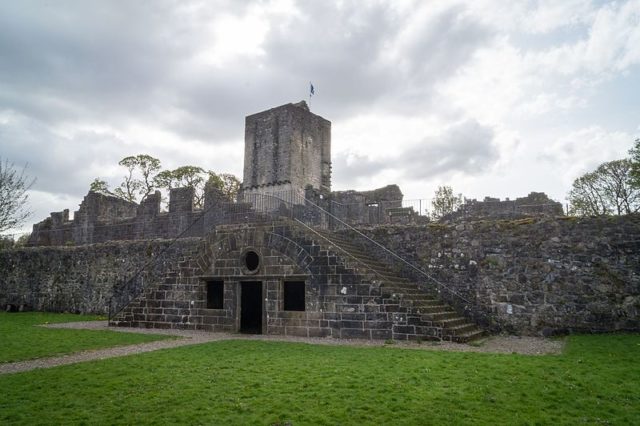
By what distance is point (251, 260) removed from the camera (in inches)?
677

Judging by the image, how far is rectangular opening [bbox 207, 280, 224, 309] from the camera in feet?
59.0

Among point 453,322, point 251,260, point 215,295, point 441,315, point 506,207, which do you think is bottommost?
point 453,322

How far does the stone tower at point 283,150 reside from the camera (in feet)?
111

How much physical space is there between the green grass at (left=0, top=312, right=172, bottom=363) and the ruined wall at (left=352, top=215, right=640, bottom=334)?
1070 centimetres

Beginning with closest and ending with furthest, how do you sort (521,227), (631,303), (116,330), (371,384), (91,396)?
(91,396) → (371,384) → (631,303) → (521,227) → (116,330)

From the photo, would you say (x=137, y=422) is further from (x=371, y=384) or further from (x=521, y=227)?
(x=521, y=227)

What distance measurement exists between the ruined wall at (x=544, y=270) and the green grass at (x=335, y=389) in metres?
3.34

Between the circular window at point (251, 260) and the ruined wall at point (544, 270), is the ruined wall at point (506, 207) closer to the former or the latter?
the ruined wall at point (544, 270)

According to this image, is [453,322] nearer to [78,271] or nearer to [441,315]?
[441,315]

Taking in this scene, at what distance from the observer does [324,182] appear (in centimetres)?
3712

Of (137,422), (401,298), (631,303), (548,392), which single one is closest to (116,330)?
(401,298)

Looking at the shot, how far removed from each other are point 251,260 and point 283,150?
17.9 meters

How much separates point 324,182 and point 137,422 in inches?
1242

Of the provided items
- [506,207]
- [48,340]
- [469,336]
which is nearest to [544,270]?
[469,336]
